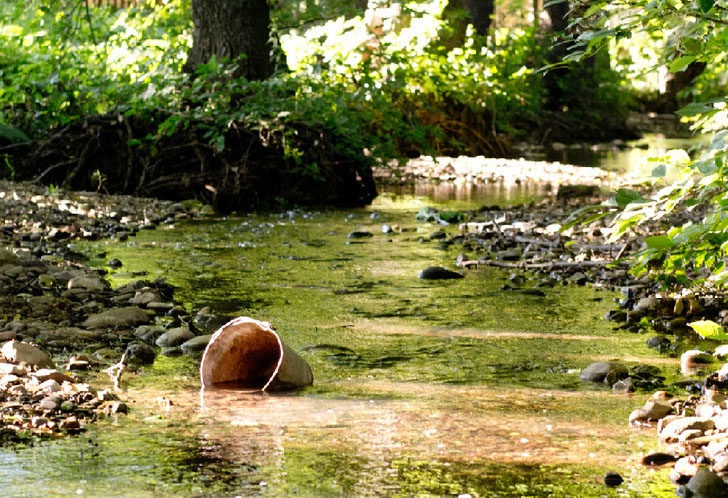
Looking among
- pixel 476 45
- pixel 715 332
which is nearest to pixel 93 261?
pixel 715 332

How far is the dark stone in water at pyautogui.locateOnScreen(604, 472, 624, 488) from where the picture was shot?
2.43 metres

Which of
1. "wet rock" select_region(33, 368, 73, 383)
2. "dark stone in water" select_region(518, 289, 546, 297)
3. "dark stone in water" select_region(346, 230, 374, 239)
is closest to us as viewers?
"wet rock" select_region(33, 368, 73, 383)

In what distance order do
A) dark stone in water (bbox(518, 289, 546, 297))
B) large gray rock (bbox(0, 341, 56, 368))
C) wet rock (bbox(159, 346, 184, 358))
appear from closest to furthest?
large gray rock (bbox(0, 341, 56, 368)) < wet rock (bbox(159, 346, 184, 358)) < dark stone in water (bbox(518, 289, 546, 297))

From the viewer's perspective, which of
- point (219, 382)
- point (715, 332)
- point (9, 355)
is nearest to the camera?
point (715, 332)

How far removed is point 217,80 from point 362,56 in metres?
2.57

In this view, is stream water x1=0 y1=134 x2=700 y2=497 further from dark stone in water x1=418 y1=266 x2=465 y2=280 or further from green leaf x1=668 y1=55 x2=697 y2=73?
green leaf x1=668 y1=55 x2=697 y2=73

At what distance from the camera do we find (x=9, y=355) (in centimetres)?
328

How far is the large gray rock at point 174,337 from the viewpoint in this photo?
3.97 meters

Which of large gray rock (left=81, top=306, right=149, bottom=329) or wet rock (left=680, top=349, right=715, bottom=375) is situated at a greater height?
large gray rock (left=81, top=306, right=149, bottom=329)

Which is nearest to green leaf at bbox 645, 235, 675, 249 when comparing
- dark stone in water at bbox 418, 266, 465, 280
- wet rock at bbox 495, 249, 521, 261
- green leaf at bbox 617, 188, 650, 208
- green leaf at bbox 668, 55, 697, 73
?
green leaf at bbox 617, 188, 650, 208

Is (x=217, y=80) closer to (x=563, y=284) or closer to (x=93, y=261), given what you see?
(x=93, y=261)

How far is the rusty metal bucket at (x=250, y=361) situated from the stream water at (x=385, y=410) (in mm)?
75

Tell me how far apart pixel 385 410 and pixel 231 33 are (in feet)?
24.5

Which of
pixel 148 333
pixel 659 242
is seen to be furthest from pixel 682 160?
pixel 148 333
